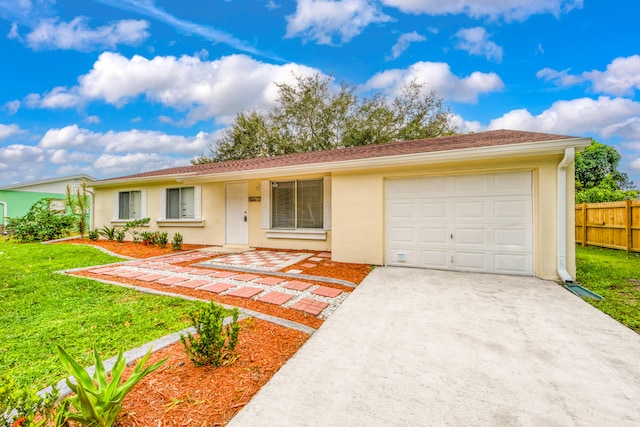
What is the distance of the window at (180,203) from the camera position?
9406mm

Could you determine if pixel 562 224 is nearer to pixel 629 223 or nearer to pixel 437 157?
pixel 437 157

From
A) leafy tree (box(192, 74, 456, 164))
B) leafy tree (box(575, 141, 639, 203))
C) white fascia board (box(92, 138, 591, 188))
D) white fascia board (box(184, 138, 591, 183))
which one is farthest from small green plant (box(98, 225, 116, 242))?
leafy tree (box(575, 141, 639, 203))

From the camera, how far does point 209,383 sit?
194 cm

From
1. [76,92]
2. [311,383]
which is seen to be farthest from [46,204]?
[311,383]

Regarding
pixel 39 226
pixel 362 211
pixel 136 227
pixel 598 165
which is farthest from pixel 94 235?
pixel 598 165

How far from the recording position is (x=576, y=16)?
759 cm

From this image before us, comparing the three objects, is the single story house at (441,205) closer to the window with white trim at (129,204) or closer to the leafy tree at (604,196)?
the window with white trim at (129,204)

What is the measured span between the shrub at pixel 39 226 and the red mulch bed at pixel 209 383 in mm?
12790

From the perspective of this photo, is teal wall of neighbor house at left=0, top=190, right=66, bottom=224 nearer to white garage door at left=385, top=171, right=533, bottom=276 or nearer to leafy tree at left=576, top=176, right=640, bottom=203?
white garage door at left=385, top=171, right=533, bottom=276

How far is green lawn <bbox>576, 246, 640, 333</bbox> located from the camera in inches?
135

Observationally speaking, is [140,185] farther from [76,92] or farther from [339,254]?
[339,254]

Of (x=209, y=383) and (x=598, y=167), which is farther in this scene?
(x=598, y=167)

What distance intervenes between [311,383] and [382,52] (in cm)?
→ 1390

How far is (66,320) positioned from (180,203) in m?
6.99
